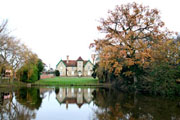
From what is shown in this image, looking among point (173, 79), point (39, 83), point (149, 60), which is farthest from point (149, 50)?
point (39, 83)

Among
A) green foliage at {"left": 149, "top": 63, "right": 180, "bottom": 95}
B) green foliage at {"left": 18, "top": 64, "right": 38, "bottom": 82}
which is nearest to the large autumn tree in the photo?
green foliage at {"left": 149, "top": 63, "right": 180, "bottom": 95}

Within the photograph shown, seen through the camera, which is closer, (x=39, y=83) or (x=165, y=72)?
(x=165, y=72)

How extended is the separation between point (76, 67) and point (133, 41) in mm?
44864

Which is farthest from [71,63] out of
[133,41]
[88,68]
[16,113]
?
[16,113]

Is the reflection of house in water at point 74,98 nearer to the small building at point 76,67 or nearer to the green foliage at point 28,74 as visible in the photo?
the green foliage at point 28,74

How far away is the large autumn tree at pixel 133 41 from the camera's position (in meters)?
20.9

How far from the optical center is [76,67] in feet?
216

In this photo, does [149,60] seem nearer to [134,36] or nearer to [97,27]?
[134,36]

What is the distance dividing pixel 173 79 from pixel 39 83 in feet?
85.8

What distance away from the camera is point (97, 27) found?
79.3 feet

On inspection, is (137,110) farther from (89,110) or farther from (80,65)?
(80,65)

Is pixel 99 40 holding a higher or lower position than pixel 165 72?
higher

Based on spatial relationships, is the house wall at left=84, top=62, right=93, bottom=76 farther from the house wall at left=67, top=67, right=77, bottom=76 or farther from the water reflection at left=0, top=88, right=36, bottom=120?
the water reflection at left=0, top=88, right=36, bottom=120

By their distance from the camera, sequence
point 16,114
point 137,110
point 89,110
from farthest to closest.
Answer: point 89,110
point 137,110
point 16,114
